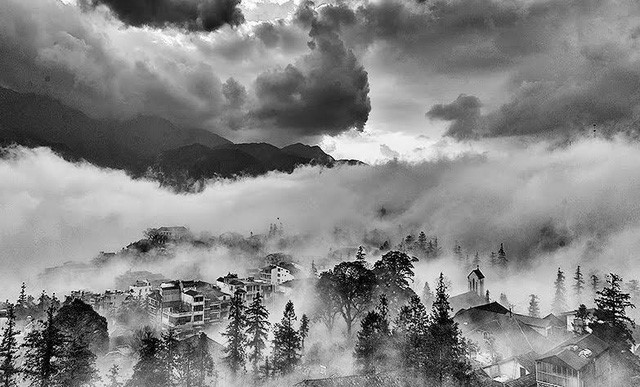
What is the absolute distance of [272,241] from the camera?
7067 inches

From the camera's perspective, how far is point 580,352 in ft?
138

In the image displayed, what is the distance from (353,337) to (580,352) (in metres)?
22.9

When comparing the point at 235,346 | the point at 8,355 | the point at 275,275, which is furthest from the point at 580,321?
the point at 275,275

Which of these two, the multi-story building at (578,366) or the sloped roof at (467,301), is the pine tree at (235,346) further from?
Answer: the sloped roof at (467,301)

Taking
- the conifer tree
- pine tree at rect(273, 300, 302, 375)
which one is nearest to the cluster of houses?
pine tree at rect(273, 300, 302, 375)

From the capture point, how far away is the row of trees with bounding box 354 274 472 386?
33281 mm

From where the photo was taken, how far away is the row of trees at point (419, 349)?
109 ft

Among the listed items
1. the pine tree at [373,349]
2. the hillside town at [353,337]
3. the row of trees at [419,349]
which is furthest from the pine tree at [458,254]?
the pine tree at [373,349]

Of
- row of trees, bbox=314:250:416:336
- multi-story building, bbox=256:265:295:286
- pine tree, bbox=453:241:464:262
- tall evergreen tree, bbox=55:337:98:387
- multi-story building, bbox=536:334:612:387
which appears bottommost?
multi-story building, bbox=536:334:612:387

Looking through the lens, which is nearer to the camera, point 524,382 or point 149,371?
point 149,371

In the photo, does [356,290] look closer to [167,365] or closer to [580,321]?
[167,365]

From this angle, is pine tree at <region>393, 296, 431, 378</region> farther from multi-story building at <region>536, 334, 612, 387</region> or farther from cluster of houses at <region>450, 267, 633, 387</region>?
multi-story building at <region>536, 334, 612, 387</region>

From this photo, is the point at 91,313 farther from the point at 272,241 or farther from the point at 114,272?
the point at 272,241

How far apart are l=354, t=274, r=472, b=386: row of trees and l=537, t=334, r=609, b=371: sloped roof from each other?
1200 centimetres
